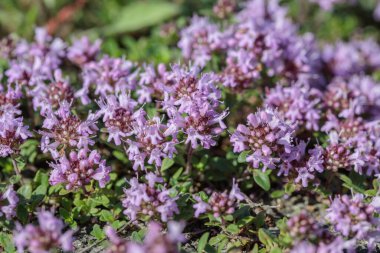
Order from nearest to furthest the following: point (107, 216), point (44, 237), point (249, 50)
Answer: point (44, 237) < point (107, 216) < point (249, 50)

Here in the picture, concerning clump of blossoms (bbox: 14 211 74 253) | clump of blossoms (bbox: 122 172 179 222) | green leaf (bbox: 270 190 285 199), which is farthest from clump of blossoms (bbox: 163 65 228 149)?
clump of blossoms (bbox: 14 211 74 253)

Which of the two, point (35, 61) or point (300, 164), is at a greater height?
point (35, 61)

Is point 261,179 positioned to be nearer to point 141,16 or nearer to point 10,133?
point 10,133

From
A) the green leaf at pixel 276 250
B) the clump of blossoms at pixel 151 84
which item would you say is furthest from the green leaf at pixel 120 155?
the green leaf at pixel 276 250

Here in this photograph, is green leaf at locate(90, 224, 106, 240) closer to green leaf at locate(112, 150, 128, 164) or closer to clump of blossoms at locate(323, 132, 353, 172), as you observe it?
green leaf at locate(112, 150, 128, 164)

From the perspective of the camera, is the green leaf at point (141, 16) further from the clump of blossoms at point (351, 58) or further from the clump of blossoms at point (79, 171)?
the clump of blossoms at point (79, 171)

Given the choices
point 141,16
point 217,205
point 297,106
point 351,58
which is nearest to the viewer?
point 217,205

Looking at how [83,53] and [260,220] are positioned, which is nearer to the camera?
[260,220]

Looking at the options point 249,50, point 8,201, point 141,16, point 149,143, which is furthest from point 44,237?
point 141,16
